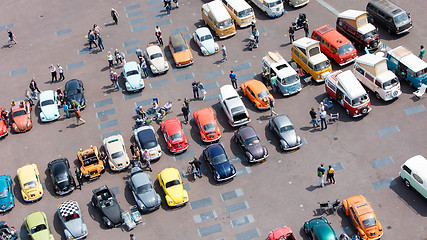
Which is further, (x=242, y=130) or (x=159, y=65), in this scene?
(x=159, y=65)

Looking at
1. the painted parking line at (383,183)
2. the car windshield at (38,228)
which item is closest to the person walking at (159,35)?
the car windshield at (38,228)

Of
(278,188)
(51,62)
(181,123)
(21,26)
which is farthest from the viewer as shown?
(21,26)

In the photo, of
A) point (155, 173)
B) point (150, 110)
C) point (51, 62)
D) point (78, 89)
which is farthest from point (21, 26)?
point (155, 173)

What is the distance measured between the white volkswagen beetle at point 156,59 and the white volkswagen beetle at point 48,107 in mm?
9280

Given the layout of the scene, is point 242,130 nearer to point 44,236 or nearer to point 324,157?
point 324,157

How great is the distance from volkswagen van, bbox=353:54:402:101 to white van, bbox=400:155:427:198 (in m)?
8.31

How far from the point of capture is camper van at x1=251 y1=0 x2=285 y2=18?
203 ft

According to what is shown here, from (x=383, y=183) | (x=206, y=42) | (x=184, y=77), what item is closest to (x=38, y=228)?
(x=184, y=77)

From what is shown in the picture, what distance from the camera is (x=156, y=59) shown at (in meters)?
57.2

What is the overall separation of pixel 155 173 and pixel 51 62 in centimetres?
1960

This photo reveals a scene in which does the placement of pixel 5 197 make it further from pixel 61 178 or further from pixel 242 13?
pixel 242 13

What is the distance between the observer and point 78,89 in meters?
54.7

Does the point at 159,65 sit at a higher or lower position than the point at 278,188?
higher

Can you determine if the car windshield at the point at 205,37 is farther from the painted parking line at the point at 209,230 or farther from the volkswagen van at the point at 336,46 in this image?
the painted parking line at the point at 209,230
